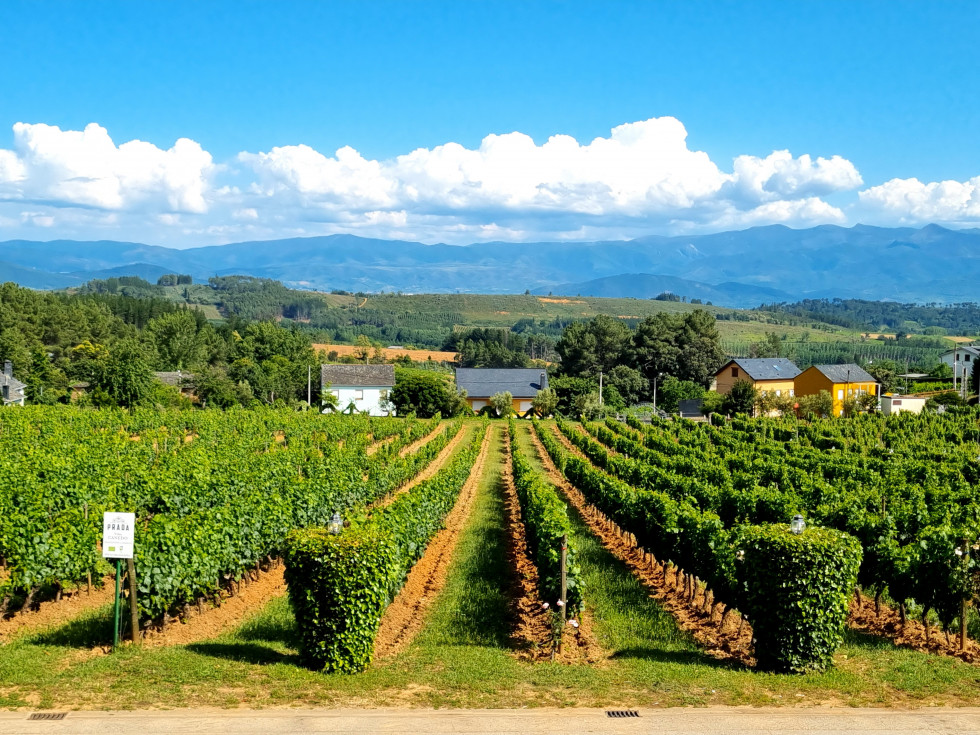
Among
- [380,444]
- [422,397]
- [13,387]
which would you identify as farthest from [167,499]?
[13,387]

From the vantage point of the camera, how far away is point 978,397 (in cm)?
7094

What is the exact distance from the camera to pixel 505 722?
10227 millimetres

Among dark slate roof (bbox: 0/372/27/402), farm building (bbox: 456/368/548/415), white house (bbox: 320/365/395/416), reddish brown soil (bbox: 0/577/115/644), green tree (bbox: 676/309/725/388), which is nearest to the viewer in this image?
reddish brown soil (bbox: 0/577/115/644)

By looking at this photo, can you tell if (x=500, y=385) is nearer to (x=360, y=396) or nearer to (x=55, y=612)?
(x=360, y=396)

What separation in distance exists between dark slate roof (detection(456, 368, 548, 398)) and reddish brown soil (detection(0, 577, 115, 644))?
211 feet

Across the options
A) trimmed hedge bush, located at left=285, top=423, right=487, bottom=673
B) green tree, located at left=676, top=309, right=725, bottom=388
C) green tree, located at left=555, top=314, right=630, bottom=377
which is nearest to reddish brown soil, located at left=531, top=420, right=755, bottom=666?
trimmed hedge bush, located at left=285, top=423, right=487, bottom=673

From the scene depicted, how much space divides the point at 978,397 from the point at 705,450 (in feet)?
133

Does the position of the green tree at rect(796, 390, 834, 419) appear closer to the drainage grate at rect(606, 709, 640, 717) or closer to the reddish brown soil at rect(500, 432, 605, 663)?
the reddish brown soil at rect(500, 432, 605, 663)

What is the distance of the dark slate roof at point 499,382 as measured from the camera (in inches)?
3250

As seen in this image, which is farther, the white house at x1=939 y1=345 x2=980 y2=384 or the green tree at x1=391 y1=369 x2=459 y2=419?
the white house at x1=939 y1=345 x2=980 y2=384

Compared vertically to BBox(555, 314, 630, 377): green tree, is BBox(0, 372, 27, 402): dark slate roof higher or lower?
lower

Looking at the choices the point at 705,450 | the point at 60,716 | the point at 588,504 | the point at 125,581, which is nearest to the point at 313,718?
the point at 60,716

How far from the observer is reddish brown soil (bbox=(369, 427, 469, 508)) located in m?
30.0

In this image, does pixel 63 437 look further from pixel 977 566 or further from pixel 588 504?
pixel 977 566
